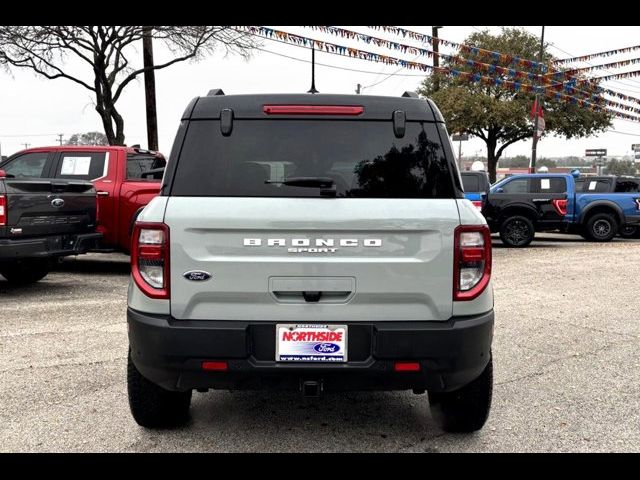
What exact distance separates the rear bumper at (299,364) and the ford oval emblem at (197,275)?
0.20 metres

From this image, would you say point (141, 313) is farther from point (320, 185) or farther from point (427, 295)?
point (427, 295)

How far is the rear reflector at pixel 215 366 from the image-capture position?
3.04 meters

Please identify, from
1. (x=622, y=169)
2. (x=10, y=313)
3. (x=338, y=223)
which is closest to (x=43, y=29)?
(x=10, y=313)

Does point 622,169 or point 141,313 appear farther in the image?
point 622,169

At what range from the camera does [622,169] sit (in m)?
88.7

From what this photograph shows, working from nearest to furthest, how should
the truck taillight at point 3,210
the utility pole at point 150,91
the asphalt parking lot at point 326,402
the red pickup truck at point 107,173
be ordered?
the asphalt parking lot at point 326,402, the truck taillight at point 3,210, the red pickup truck at point 107,173, the utility pole at point 150,91

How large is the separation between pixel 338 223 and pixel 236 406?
5.78 ft

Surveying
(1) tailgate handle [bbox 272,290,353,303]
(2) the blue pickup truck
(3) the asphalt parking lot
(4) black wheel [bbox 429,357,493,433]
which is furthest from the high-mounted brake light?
(2) the blue pickup truck

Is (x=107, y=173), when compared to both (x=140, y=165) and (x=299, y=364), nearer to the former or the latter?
(x=140, y=165)

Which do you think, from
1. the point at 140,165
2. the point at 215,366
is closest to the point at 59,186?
the point at 140,165

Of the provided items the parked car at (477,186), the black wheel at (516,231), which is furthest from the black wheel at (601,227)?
the parked car at (477,186)

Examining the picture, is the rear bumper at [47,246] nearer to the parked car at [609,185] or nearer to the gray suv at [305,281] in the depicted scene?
the gray suv at [305,281]

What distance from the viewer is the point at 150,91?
61.8 ft

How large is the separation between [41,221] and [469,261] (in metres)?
6.00
